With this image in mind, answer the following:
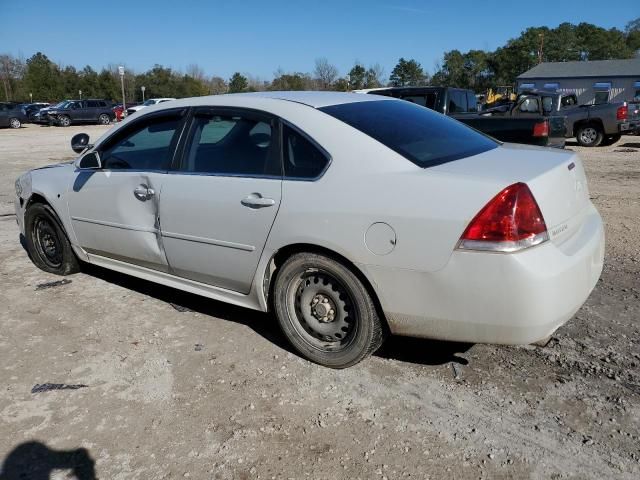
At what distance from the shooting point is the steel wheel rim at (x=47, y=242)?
4941mm

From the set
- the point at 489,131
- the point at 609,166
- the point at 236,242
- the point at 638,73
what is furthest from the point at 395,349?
the point at 638,73

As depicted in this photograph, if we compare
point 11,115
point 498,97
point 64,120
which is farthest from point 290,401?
point 498,97

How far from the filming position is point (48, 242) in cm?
507

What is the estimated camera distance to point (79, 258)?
4.84 metres

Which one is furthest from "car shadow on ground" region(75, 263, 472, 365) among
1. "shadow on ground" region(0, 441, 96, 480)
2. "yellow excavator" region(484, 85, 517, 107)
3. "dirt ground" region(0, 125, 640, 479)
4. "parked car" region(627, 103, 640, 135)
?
"yellow excavator" region(484, 85, 517, 107)

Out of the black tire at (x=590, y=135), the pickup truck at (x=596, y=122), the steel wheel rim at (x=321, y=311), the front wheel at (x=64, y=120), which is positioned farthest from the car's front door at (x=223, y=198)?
the front wheel at (x=64, y=120)

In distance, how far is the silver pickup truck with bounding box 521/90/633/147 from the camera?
15.2 metres

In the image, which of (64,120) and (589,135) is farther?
(64,120)

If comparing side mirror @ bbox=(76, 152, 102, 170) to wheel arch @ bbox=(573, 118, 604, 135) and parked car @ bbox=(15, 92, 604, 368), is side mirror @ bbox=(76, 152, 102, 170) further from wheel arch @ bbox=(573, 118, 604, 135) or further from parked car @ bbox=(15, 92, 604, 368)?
wheel arch @ bbox=(573, 118, 604, 135)

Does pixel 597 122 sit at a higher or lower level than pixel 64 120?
lower

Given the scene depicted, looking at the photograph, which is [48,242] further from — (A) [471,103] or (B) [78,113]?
(B) [78,113]

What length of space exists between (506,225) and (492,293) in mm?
323

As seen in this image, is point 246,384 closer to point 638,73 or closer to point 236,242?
point 236,242

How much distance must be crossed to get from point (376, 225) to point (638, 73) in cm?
5658
